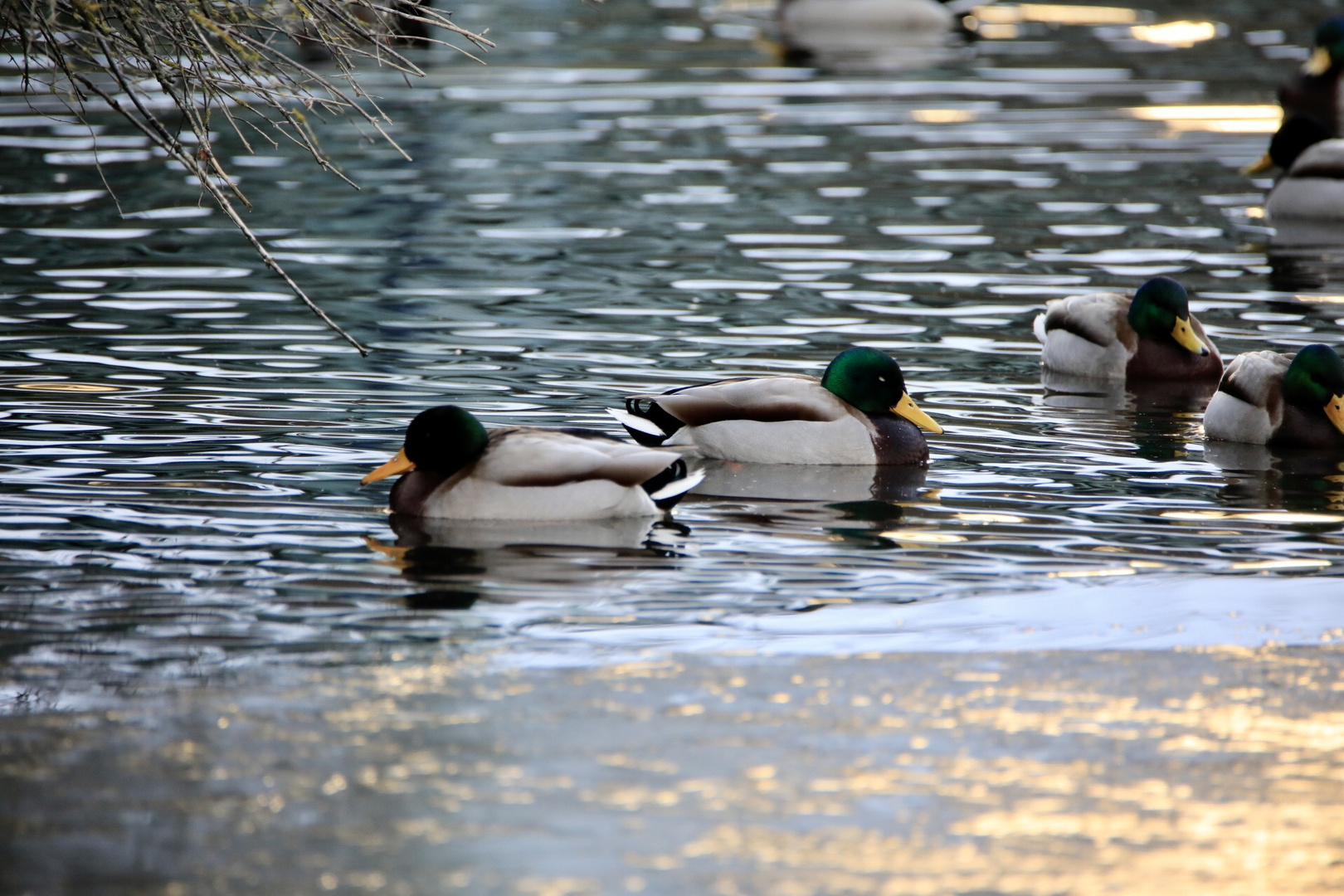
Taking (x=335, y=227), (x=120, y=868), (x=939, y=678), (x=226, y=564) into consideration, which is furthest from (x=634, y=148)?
(x=120, y=868)

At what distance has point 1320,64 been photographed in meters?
22.7

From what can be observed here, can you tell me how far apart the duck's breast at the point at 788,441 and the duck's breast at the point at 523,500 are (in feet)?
3.93

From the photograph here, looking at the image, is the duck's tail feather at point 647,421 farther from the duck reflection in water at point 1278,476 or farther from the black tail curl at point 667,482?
the duck reflection in water at point 1278,476

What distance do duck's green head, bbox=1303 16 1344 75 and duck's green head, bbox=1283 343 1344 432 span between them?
538 inches

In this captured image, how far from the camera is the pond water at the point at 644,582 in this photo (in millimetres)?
5176

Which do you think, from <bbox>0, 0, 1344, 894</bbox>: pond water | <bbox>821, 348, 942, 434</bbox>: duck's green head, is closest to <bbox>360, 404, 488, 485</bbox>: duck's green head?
<bbox>0, 0, 1344, 894</bbox>: pond water

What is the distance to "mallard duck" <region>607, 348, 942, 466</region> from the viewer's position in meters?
9.41

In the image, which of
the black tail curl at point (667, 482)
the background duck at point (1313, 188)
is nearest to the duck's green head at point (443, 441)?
the black tail curl at point (667, 482)

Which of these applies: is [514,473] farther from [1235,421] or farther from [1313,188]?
[1313,188]

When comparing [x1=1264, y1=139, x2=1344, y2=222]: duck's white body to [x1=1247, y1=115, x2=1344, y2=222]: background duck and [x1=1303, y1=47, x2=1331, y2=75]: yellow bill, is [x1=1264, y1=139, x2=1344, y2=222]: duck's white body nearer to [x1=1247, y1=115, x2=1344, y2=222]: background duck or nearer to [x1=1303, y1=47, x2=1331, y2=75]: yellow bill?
[x1=1247, y1=115, x2=1344, y2=222]: background duck

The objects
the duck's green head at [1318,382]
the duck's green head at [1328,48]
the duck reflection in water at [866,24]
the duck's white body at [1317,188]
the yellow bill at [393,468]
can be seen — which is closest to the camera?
the yellow bill at [393,468]

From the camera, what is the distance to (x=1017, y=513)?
337 inches

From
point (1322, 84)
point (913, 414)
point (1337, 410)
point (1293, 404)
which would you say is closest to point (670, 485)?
point (913, 414)

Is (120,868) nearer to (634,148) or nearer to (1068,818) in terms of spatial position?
(1068,818)
